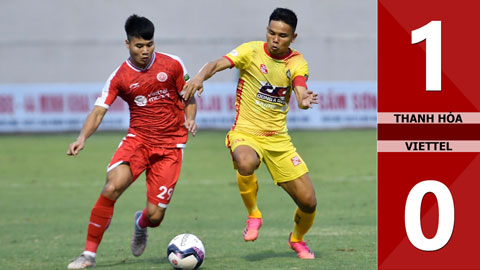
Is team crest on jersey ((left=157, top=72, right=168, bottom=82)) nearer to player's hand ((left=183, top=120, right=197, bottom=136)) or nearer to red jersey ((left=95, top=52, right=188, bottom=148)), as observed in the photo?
red jersey ((left=95, top=52, right=188, bottom=148))

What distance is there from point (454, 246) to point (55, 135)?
19.9 m

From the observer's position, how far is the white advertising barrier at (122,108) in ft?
74.3

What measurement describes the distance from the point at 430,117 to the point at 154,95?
3.91 m

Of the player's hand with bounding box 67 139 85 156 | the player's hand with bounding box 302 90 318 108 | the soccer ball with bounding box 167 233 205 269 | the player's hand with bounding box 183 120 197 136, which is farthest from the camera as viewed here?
the player's hand with bounding box 183 120 197 136

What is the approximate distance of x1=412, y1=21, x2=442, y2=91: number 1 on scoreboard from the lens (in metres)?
3.85

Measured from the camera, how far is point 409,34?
388 cm

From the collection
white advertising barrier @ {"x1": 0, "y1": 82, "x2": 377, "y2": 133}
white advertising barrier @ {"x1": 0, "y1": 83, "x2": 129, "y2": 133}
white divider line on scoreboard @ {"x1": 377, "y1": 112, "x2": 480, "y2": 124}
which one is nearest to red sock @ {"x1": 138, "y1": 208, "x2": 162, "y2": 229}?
white divider line on scoreboard @ {"x1": 377, "y1": 112, "x2": 480, "y2": 124}

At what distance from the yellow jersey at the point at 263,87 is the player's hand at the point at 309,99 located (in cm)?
131

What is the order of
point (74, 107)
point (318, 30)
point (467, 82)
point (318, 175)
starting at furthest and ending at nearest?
point (318, 30) < point (74, 107) < point (318, 175) < point (467, 82)

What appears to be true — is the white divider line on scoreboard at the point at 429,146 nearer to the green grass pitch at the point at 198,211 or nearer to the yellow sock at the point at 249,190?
the green grass pitch at the point at 198,211

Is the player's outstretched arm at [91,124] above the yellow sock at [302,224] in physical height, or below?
above

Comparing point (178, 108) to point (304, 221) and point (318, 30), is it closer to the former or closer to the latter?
point (304, 221)

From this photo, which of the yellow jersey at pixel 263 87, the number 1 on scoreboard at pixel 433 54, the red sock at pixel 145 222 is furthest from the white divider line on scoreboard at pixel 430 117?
the red sock at pixel 145 222

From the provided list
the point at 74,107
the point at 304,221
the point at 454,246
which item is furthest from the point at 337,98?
the point at 454,246
